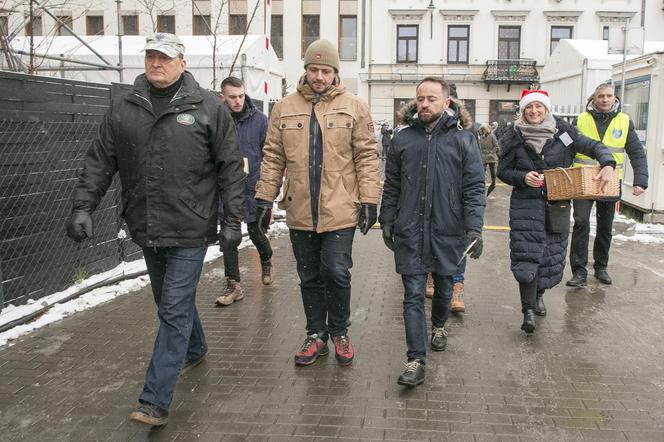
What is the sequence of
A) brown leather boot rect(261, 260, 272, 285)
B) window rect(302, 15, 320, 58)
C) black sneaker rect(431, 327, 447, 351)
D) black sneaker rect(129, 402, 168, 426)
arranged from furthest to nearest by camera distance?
1. window rect(302, 15, 320, 58)
2. brown leather boot rect(261, 260, 272, 285)
3. black sneaker rect(431, 327, 447, 351)
4. black sneaker rect(129, 402, 168, 426)

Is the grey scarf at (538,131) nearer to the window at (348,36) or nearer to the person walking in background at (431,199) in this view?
the person walking in background at (431,199)

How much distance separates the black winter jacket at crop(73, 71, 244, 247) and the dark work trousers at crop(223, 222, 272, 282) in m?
Result: 1.97

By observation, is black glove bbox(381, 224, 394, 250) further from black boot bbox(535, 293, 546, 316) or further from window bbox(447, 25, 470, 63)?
window bbox(447, 25, 470, 63)

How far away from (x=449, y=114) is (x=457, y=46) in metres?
32.4

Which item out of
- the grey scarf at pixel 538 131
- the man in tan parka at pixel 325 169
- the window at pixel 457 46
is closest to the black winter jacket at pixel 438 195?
the man in tan parka at pixel 325 169

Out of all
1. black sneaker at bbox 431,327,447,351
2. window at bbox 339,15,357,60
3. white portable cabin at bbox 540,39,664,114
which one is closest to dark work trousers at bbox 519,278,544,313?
black sneaker at bbox 431,327,447,351

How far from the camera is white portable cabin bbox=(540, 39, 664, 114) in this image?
16.8 m

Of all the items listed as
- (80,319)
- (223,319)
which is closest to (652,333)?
(223,319)

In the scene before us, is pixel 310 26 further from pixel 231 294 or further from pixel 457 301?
pixel 457 301

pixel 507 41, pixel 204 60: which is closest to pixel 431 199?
pixel 204 60

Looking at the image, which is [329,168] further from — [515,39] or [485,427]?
[515,39]

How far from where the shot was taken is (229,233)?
388 centimetres

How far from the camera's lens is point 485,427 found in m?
3.59

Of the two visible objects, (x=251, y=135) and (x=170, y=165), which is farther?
(x=251, y=135)
